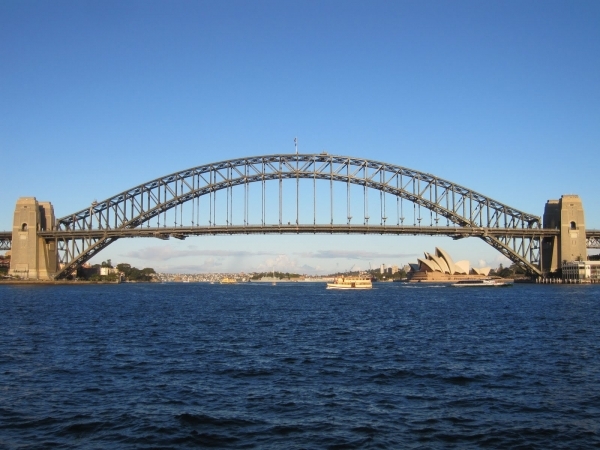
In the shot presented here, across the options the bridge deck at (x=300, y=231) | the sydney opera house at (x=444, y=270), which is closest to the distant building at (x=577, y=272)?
the bridge deck at (x=300, y=231)

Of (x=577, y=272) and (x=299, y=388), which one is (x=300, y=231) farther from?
(x=299, y=388)

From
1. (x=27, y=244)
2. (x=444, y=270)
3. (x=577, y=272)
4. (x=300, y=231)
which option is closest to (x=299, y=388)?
(x=300, y=231)

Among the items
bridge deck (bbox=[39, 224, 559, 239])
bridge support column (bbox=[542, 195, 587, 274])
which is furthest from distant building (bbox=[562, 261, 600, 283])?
bridge deck (bbox=[39, 224, 559, 239])

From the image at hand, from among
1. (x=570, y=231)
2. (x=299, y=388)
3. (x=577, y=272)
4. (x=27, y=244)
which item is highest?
(x=570, y=231)

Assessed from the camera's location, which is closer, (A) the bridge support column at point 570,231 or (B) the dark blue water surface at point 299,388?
(B) the dark blue water surface at point 299,388

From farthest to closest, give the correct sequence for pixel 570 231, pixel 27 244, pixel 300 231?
pixel 27 244, pixel 570 231, pixel 300 231

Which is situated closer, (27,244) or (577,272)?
(577,272)

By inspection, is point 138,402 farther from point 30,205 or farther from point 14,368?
point 30,205

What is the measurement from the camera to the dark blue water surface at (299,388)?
516 inches

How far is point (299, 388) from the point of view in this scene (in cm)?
1734

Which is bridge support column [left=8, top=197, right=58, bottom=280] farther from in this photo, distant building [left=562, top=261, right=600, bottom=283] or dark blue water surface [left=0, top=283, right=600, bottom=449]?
distant building [left=562, top=261, right=600, bottom=283]

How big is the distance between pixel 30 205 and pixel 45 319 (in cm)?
6637

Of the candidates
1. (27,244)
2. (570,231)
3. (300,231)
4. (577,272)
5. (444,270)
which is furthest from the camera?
(444,270)

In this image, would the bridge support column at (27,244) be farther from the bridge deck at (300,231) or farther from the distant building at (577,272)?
the distant building at (577,272)
